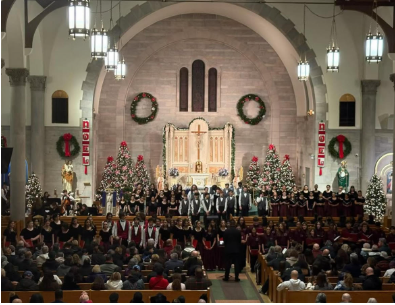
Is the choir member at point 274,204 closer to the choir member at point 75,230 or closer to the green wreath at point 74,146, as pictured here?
the choir member at point 75,230

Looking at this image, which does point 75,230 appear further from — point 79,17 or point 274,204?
point 274,204

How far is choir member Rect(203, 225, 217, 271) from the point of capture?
19812 millimetres

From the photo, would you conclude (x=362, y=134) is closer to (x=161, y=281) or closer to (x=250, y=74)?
(x=250, y=74)

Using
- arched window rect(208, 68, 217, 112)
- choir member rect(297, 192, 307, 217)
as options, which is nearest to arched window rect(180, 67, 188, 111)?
arched window rect(208, 68, 217, 112)

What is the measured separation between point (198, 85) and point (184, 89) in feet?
2.35

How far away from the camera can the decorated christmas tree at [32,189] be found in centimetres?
2778

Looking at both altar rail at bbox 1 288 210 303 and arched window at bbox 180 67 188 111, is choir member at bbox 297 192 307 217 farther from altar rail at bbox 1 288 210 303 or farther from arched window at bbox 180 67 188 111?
altar rail at bbox 1 288 210 303

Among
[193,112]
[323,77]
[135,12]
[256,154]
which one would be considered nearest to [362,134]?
[323,77]

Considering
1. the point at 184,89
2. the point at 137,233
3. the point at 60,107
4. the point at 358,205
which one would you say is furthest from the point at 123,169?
the point at 137,233

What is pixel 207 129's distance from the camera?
1293 inches

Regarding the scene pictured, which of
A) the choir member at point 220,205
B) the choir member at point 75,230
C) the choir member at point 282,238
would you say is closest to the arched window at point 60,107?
the choir member at point 220,205

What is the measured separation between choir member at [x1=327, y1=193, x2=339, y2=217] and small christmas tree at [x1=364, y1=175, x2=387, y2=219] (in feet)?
8.17

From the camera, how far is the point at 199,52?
33.6 m

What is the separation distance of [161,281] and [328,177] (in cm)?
1792
